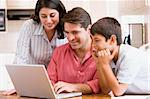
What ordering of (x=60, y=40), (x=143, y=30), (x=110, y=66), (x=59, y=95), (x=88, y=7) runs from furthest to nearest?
1. (x=88, y=7)
2. (x=143, y=30)
3. (x=60, y=40)
4. (x=110, y=66)
5. (x=59, y=95)

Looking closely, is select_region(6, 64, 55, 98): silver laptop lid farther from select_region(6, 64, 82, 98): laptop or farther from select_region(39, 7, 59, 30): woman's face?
select_region(39, 7, 59, 30): woman's face

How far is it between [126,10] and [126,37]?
31 cm

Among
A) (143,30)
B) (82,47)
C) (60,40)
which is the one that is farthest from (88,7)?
(82,47)

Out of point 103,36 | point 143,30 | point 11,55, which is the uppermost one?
point 103,36

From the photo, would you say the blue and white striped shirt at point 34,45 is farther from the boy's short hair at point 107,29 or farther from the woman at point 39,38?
the boy's short hair at point 107,29

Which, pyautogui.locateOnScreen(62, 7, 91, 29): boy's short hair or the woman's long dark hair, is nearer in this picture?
pyautogui.locateOnScreen(62, 7, 91, 29): boy's short hair

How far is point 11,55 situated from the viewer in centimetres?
339

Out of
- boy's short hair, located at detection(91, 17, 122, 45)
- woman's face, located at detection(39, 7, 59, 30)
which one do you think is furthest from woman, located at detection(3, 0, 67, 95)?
boy's short hair, located at detection(91, 17, 122, 45)

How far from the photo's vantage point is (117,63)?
1.59 meters

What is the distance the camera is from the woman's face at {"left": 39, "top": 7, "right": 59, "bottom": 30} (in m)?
1.82

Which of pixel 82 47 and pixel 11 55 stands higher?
pixel 82 47

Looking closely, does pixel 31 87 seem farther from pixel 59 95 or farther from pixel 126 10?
pixel 126 10

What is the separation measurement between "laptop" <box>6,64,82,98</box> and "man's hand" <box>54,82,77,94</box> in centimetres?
4

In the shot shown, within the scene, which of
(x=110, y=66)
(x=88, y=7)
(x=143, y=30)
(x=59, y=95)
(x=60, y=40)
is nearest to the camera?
(x=59, y=95)
